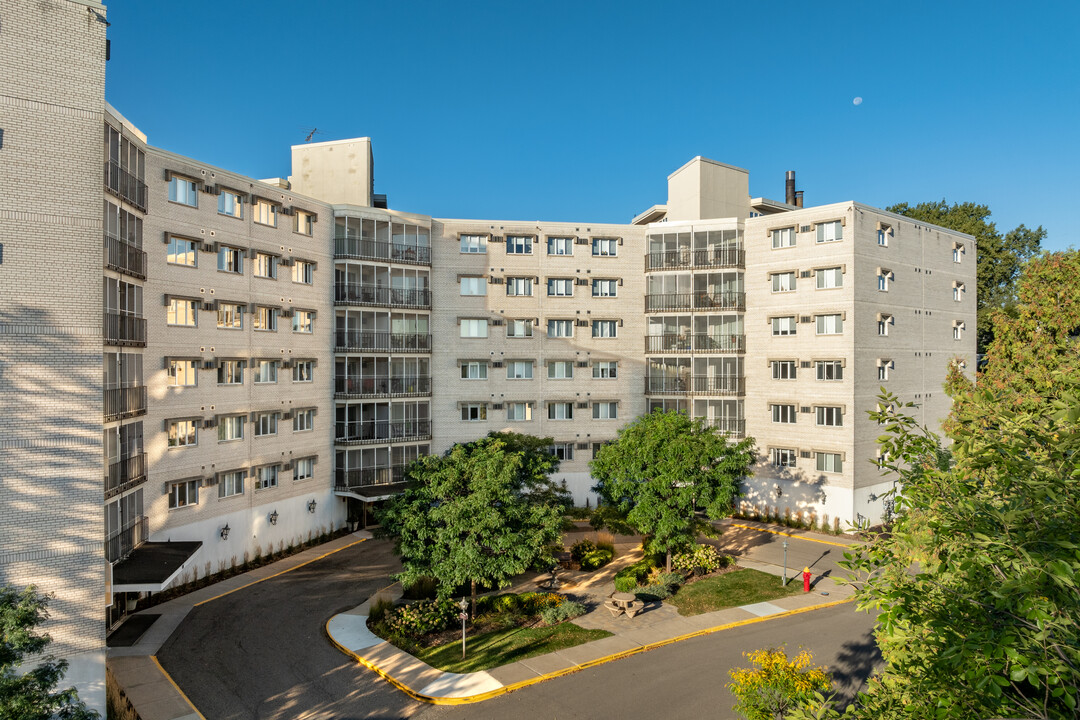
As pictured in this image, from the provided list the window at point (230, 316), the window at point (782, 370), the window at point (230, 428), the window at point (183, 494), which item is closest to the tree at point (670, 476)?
the window at point (782, 370)

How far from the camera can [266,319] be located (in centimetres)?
3447

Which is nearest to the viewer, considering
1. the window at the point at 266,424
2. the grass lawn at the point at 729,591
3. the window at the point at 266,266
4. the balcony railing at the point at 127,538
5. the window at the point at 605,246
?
the balcony railing at the point at 127,538

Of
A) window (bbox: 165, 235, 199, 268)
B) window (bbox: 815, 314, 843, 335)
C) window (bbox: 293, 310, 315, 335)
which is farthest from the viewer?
window (bbox: 815, 314, 843, 335)

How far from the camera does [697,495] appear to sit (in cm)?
2920

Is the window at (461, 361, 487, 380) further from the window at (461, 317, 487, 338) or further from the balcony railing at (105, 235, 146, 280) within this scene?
the balcony railing at (105, 235, 146, 280)

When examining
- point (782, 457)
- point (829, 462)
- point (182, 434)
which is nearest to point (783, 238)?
point (782, 457)

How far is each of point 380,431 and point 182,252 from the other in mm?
15406

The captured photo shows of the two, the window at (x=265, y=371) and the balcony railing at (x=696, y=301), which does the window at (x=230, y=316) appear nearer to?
the window at (x=265, y=371)

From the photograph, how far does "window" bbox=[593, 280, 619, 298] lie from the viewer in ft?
148

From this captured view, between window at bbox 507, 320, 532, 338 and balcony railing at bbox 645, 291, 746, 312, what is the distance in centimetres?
885

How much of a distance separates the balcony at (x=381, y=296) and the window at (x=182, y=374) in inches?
401

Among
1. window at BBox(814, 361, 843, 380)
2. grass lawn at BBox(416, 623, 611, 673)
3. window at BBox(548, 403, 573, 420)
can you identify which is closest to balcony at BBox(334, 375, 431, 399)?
window at BBox(548, 403, 573, 420)

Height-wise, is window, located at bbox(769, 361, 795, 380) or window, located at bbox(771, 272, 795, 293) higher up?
window, located at bbox(771, 272, 795, 293)

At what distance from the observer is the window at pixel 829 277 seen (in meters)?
39.2
